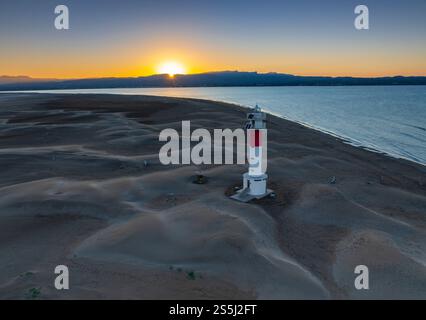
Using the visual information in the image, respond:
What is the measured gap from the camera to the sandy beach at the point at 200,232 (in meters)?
7.12

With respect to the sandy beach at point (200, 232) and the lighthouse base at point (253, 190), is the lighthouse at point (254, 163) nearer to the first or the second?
the lighthouse base at point (253, 190)

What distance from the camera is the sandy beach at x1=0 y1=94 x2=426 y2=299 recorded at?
7117mm

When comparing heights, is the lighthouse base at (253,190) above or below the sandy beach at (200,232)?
above

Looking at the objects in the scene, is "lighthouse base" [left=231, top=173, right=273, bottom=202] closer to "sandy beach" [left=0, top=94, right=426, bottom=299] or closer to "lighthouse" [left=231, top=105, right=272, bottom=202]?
"lighthouse" [left=231, top=105, right=272, bottom=202]

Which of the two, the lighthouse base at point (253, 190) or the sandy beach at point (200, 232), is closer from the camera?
the sandy beach at point (200, 232)

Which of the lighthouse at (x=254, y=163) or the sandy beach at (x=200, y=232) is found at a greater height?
the lighthouse at (x=254, y=163)

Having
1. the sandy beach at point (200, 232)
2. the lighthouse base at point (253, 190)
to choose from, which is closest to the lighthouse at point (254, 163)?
the lighthouse base at point (253, 190)

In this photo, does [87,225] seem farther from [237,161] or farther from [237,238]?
[237,161]

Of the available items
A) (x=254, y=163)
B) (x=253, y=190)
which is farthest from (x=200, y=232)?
(x=254, y=163)

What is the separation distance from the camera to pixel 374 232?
10078 millimetres

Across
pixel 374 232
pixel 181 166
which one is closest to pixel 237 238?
pixel 374 232

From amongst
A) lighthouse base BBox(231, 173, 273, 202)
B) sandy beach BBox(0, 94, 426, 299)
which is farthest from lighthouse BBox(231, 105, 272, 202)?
sandy beach BBox(0, 94, 426, 299)

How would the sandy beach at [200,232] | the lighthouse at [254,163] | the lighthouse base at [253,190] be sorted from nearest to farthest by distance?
1. the sandy beach at [200,232]
2. the lighthouse at [254,163]
3. the lighthouse base at [253,190]

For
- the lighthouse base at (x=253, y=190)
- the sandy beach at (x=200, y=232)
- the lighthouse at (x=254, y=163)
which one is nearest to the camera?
the sandy beach at (x=200, y=232)
